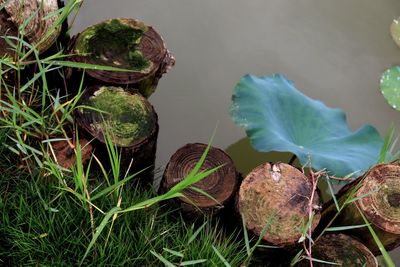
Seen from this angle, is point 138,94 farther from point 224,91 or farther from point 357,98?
point 357,98

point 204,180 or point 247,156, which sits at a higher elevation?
point 204,180

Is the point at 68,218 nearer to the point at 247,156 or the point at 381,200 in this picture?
the point at 381,200

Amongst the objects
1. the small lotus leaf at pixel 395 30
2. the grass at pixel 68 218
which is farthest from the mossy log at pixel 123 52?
the small lotus leaf at pixel 395 30

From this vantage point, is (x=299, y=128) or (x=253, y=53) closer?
(x=299, y=128)

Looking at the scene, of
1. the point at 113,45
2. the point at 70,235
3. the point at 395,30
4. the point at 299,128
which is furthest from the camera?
the point at 395,30

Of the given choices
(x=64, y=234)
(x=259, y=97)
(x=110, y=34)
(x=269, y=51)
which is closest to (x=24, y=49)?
(x=110, y=34)

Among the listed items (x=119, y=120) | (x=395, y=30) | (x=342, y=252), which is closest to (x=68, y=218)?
(x=119, y=120)
